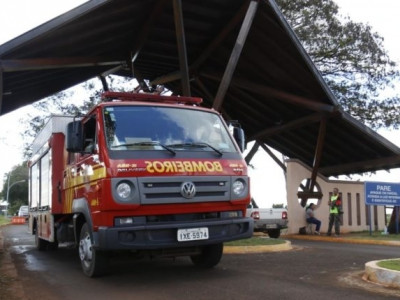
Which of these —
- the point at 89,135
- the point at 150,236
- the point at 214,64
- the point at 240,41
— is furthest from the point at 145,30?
the point at 150,236

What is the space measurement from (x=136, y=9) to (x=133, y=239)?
8.51 meters

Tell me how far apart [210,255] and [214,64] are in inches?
432

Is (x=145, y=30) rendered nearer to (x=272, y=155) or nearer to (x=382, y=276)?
(x=272, y=155)

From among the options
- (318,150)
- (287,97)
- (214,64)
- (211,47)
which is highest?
(211,47)

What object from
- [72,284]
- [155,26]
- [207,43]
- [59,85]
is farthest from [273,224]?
[72,284]

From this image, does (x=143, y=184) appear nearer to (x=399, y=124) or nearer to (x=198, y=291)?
(x=198, y=291)

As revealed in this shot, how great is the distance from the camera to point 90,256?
7.54 metres

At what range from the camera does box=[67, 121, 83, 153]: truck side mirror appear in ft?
24.1

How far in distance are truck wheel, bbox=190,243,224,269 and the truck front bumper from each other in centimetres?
114

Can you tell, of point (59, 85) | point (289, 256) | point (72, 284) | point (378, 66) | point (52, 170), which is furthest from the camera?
point (378, 66)

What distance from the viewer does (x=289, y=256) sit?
10.5 meters

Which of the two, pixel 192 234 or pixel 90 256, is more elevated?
pixel 192 234

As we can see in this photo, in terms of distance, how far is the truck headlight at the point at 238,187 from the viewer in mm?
7320

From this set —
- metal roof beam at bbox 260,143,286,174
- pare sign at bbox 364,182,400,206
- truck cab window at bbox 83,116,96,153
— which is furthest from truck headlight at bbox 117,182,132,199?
metal roof beam at bbox 260,143,286,174
